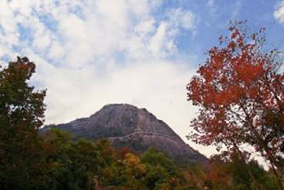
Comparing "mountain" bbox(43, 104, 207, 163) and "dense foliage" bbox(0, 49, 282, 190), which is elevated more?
"mountain" bbox(43, 104, 207, 163)

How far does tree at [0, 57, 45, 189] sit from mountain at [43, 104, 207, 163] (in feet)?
321

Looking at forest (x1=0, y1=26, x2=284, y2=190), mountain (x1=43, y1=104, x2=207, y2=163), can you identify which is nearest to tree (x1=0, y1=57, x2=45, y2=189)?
forest (x1=0, y1=26, x2=284, y2=190)

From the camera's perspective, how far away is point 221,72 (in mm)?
17875

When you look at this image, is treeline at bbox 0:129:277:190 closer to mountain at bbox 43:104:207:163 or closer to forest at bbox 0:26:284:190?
forest at bbox 0:26:284:190

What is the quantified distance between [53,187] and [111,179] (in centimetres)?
1472

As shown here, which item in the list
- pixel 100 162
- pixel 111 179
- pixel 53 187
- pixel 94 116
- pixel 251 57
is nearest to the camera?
pixel 251 57

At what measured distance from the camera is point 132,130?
512ft

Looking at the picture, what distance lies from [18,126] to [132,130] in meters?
134

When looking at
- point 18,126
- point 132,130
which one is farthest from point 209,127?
point 132,130

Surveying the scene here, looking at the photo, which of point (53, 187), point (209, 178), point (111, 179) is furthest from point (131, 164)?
point (53, 187)

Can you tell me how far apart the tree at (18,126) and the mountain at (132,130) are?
98.0 m

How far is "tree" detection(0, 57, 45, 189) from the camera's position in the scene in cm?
2242

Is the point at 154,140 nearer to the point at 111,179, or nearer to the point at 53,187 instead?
the point at 111,179

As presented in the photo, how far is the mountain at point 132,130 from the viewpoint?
137 m
